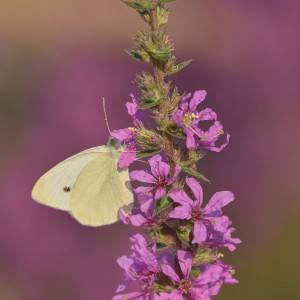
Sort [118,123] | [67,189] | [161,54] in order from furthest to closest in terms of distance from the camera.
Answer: [118,123], [67,189], [161,54]

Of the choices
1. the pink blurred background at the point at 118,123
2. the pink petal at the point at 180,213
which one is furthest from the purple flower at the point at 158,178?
the pink blurred background at the point at 118,123

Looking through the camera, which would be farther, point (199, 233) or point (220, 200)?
point (220, 200)

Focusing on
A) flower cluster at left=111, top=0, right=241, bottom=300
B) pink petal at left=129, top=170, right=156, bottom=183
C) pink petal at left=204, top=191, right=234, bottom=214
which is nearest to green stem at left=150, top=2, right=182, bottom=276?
flower cluster at left=111, top=0, right=241, bottom=300

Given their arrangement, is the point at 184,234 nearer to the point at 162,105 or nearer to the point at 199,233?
the point at 199,233

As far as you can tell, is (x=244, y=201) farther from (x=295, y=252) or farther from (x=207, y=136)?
(x=207, y=136)

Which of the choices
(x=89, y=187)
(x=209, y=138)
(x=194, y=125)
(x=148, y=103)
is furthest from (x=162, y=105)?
(x=89, y=187)

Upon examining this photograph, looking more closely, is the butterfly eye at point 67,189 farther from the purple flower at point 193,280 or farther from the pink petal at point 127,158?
the purple flower at point 193,280

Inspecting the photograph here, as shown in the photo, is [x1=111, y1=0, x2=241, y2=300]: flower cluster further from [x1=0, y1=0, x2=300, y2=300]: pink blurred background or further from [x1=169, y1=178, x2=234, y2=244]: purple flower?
[x1=0, y1=0, x2=300, y2=300]: pink blurred background
